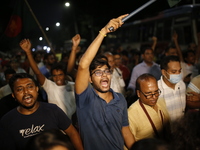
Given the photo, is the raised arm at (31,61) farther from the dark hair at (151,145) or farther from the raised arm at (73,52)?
the dark hair at (151,145)

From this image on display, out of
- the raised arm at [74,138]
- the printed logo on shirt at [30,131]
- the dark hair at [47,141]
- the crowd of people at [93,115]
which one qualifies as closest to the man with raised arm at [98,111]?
the crowd of people at [93,115]

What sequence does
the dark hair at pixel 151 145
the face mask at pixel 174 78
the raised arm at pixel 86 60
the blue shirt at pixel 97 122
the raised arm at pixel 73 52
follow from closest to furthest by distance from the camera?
the dark hair at pixel 151 145 → the raised arm at pixel 86 60 → the blue shirt at pixel 97 122 → the face mask at pixel 174 78 → the raised arm at pixel 73 52

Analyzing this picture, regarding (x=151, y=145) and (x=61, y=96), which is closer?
(x=151, y=145)

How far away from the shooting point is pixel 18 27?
5734 millimetres

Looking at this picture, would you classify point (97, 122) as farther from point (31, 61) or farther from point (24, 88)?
point (31, 61)

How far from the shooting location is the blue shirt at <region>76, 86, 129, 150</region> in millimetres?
2246

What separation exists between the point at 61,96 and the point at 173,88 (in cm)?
202

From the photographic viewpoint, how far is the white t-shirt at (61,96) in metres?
3.54

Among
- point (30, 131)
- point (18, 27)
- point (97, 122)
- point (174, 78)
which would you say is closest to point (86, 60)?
point (97, 122)

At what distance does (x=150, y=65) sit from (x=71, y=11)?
21221 millimetres

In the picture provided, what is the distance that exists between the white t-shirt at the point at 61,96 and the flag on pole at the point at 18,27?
8.76 feet

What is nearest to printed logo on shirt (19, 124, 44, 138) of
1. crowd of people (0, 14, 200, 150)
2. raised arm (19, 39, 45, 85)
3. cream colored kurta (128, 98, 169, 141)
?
crowd of people (0, 14, 200, 150)

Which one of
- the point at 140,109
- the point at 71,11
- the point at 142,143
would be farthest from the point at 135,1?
the point at 142,143

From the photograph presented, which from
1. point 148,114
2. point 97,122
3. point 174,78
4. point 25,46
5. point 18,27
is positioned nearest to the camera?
point 97,122
